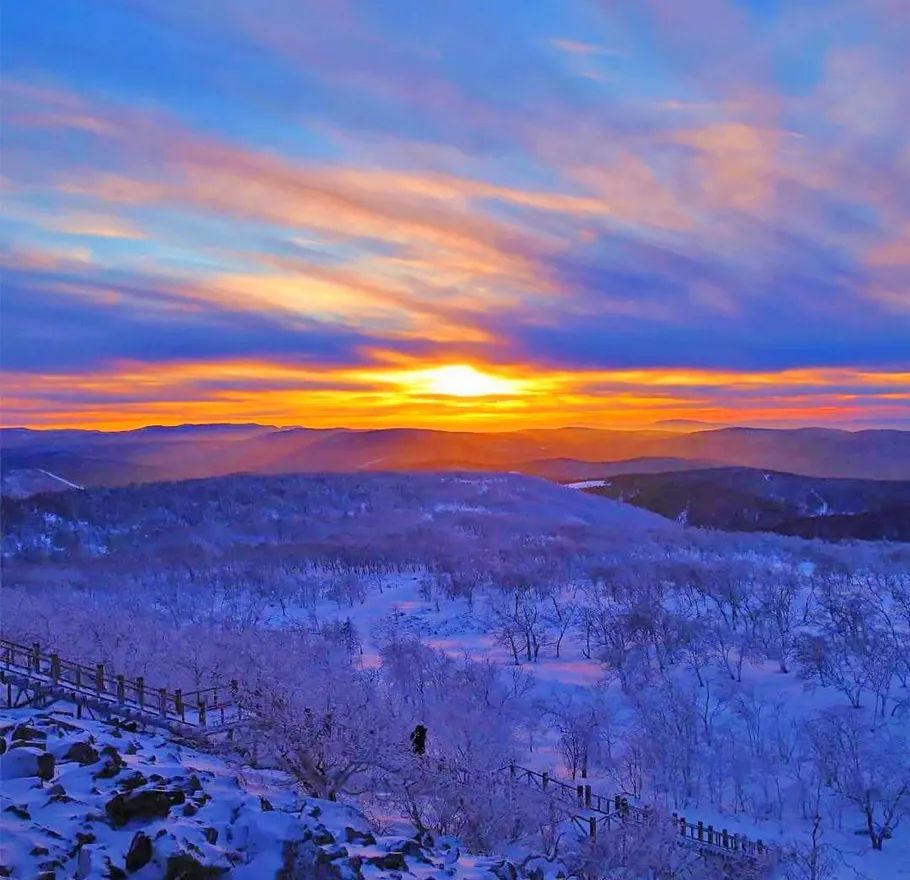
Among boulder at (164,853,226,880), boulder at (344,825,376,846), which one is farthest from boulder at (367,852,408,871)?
boulder at (164,853,226,880)

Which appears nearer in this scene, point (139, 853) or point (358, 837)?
point (139, 853)

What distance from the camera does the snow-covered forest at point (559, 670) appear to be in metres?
22.6

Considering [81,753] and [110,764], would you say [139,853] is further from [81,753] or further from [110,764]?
[81,753]

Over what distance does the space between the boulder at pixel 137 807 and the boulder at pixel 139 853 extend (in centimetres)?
137

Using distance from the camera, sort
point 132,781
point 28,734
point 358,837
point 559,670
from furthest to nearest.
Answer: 1. point 559,670
2. point 28,734
3. point 358,837
4. point 132,781

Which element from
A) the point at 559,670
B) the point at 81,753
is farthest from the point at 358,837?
the point at 559,670

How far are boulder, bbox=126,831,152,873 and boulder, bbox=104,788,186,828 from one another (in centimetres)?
137

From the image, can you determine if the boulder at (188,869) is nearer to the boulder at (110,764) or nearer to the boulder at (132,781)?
the boulder at (132,781)

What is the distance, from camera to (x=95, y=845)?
12.2 m

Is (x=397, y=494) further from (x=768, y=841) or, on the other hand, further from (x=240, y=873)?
A: (x=240, y=873)

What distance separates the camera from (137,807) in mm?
13539

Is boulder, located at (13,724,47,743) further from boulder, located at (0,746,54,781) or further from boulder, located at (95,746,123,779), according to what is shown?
boulder, located at (0,746,54,781)

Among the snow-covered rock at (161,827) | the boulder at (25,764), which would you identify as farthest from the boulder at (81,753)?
the boulder at (25,764)

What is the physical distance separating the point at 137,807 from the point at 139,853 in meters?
1.76
